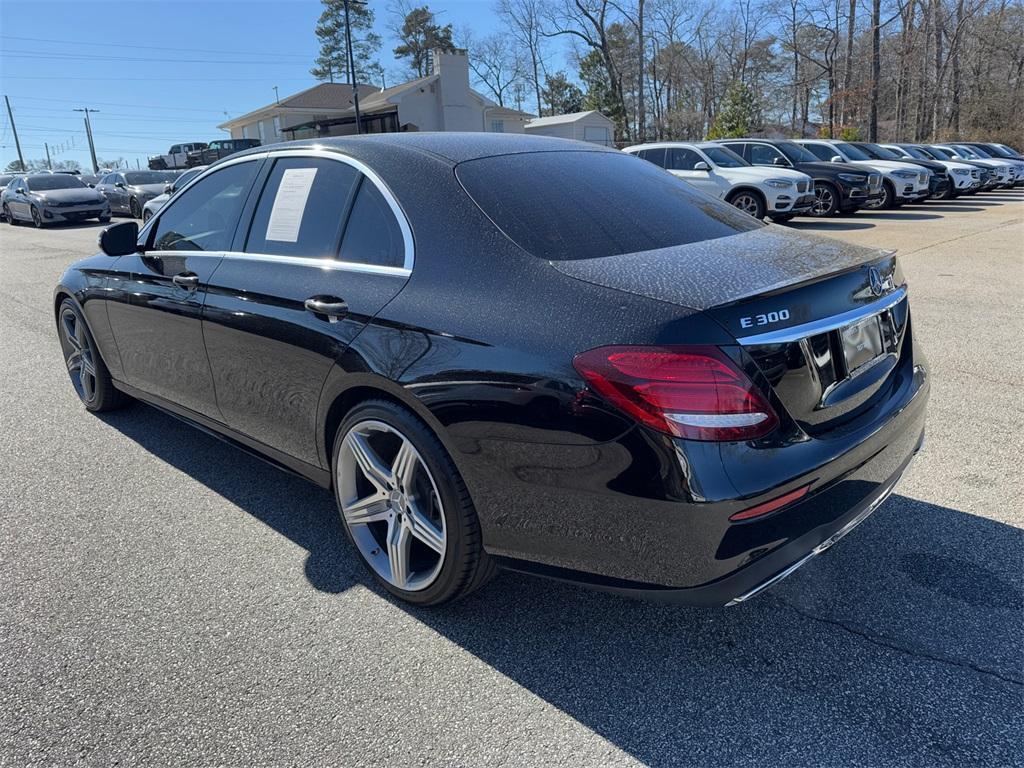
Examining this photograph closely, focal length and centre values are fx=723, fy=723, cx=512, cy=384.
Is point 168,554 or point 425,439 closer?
point 425,439

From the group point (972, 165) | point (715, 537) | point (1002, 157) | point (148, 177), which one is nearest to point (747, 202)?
point (972, 165)

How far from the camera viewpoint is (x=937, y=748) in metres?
1.95

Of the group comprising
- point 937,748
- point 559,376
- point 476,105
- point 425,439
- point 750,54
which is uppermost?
point 750,54

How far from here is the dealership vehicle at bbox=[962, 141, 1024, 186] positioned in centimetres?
2494

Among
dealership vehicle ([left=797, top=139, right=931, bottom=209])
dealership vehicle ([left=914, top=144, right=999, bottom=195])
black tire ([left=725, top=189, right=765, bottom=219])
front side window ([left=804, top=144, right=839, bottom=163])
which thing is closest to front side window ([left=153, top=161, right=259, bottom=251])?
black tire ([left=725, top=189, right=765, bottom=219])

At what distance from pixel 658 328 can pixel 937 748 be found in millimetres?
1361

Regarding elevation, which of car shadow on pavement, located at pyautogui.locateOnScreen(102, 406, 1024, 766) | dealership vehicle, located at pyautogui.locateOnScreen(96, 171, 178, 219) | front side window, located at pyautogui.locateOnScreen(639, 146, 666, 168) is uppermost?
dealership vehicle, located at pyautogui.locateOnScreen(96, 171, 178, 219)

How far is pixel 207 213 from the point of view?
3.67m

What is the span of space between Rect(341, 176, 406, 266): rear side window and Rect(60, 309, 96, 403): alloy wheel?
2779 millimetres

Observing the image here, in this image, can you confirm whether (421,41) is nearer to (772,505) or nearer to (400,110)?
(400,110)

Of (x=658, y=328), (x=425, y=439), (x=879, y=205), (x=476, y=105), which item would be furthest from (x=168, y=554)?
(x=476, y=105)

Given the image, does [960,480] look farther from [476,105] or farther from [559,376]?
[476,105]

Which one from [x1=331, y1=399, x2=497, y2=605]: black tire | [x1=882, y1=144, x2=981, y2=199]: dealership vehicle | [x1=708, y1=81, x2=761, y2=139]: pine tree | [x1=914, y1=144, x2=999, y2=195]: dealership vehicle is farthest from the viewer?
[x1=708, y1=81, x2=761, y2=139]: pine tree

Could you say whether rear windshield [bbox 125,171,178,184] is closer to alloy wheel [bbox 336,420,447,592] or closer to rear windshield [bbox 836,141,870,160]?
rear windshield [bbox 836,141,870,160]
